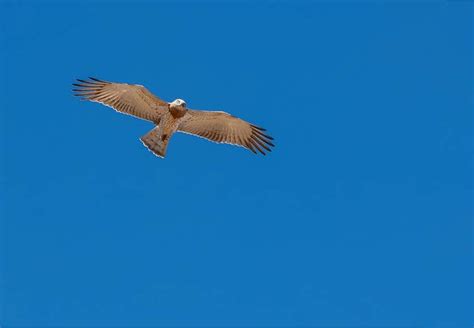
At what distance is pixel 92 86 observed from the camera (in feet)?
57.1

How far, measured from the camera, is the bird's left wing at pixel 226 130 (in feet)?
57.5

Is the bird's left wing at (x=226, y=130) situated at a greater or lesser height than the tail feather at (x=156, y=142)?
greater

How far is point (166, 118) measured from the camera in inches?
677

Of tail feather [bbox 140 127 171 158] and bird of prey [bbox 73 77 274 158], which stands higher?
bird of prey [bbox 73 77 274 158]

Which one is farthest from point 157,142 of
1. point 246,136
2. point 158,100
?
point 246,136

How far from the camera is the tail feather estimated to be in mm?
16750

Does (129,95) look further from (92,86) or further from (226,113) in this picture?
(226,113)

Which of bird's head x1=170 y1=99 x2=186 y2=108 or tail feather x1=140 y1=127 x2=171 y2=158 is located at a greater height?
bird's head x1=170 y1=99 x2=186 y2=108

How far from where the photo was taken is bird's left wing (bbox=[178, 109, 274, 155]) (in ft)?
57.5

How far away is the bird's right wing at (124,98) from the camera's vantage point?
17.2m

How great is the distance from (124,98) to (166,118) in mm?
1031

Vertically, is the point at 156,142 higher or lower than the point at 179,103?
lower

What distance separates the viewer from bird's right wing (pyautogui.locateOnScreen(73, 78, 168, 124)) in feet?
56.4

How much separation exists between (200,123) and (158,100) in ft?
3.63
